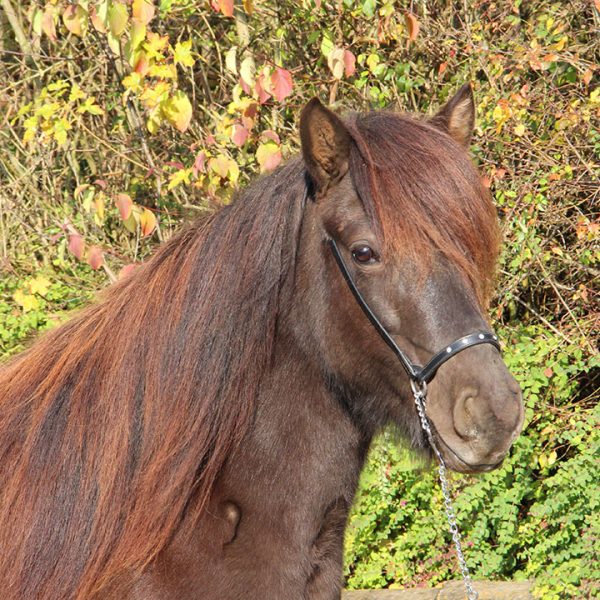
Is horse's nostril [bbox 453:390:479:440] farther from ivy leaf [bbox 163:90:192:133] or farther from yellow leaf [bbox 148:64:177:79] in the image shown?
yellow leaf [bbox 148:64:177:79]

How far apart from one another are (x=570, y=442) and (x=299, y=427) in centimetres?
358

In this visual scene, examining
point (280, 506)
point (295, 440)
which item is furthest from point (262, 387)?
point (280, 506)

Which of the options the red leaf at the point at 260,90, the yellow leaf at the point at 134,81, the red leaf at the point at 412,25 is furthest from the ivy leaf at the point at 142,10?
the red leaf at the point at 412,25

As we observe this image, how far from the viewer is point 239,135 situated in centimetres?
482

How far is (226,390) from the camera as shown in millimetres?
2416

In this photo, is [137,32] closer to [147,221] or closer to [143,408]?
[147,221]

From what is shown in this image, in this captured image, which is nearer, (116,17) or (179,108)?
(116,17)

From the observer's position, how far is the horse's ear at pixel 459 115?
9.07 ft

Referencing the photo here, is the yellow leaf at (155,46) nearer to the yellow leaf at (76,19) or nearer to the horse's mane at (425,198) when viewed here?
the yellow leaf at (76,19)

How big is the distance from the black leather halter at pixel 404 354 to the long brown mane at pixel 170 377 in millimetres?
157

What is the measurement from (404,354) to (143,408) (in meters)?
0.72

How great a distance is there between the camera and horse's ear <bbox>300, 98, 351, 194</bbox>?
2.39 m

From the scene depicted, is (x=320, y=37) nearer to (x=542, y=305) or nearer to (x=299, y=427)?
(x=542, y=305)

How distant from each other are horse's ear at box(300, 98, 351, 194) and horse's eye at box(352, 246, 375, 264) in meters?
0.23
